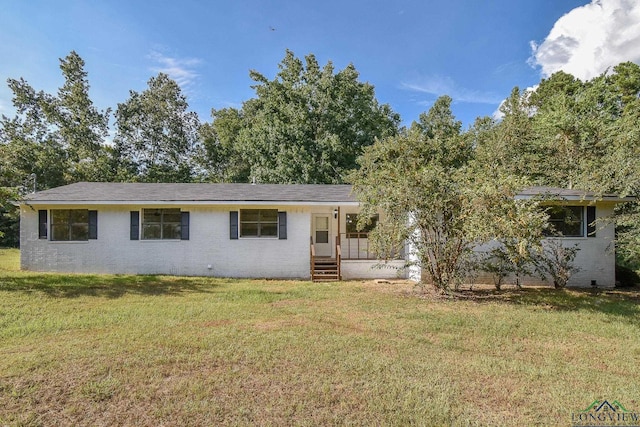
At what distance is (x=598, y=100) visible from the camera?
1944 cm

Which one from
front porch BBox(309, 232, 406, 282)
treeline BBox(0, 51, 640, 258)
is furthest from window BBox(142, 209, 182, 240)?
treeline BBox(0, 51, 640, 258)

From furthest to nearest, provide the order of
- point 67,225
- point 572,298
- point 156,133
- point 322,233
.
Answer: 1. point 156,133
2. point 322,233
3. point 67,225
4. point 572,298

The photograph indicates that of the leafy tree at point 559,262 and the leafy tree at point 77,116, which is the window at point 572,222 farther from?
the leafy tree at point 77,116

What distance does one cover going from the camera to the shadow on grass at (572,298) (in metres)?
7.61

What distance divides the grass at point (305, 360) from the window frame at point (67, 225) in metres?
3.37

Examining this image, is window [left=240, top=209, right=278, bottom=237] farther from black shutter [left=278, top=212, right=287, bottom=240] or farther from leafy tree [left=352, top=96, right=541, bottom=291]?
leafy tree [left=352, top=96, right=541, bottom=291]

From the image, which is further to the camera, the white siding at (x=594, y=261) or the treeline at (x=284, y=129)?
the treeline at (x=284, y=129)

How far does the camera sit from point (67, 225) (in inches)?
446

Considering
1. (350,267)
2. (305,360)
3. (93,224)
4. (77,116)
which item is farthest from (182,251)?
(77,116)

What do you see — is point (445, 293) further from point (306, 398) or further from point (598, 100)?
point (598, 100)

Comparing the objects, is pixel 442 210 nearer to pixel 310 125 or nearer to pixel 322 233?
pixel 322 233

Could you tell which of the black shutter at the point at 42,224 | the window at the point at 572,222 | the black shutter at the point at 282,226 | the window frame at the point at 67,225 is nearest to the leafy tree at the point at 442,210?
the black shutter at the point at 282,226

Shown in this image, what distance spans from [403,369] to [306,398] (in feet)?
4.63

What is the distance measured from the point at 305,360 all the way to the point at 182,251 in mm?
8404
